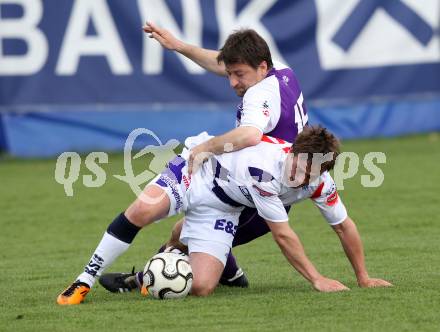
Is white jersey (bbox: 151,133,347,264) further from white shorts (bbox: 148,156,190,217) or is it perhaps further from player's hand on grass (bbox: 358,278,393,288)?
player's hand on grass (bbox: 358,278,393,288)

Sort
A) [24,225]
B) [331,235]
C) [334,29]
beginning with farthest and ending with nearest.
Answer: [334,29], [24,225], [331,235]

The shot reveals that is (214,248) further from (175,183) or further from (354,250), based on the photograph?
(354,250)

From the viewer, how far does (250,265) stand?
7.75 metres

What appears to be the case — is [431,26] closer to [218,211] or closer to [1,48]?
[1,48]

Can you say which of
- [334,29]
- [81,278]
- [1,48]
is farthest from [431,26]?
[81,278]

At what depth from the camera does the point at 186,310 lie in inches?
234

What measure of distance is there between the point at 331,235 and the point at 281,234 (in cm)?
281

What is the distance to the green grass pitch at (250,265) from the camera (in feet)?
18.3

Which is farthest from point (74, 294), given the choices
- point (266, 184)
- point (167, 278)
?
point (266, 184)

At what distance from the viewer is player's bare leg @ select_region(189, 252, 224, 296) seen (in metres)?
6.49

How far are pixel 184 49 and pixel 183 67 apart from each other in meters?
7.07

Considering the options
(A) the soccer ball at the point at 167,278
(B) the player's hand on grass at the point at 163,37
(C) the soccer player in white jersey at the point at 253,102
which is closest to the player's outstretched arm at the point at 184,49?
(B) the player's hand on grass at the point at 163,37

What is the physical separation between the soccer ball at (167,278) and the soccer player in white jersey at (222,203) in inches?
3.7

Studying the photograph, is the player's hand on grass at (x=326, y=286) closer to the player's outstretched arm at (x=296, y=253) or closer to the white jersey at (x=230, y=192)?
the player's outstretched arm at (x=296, y=253)
